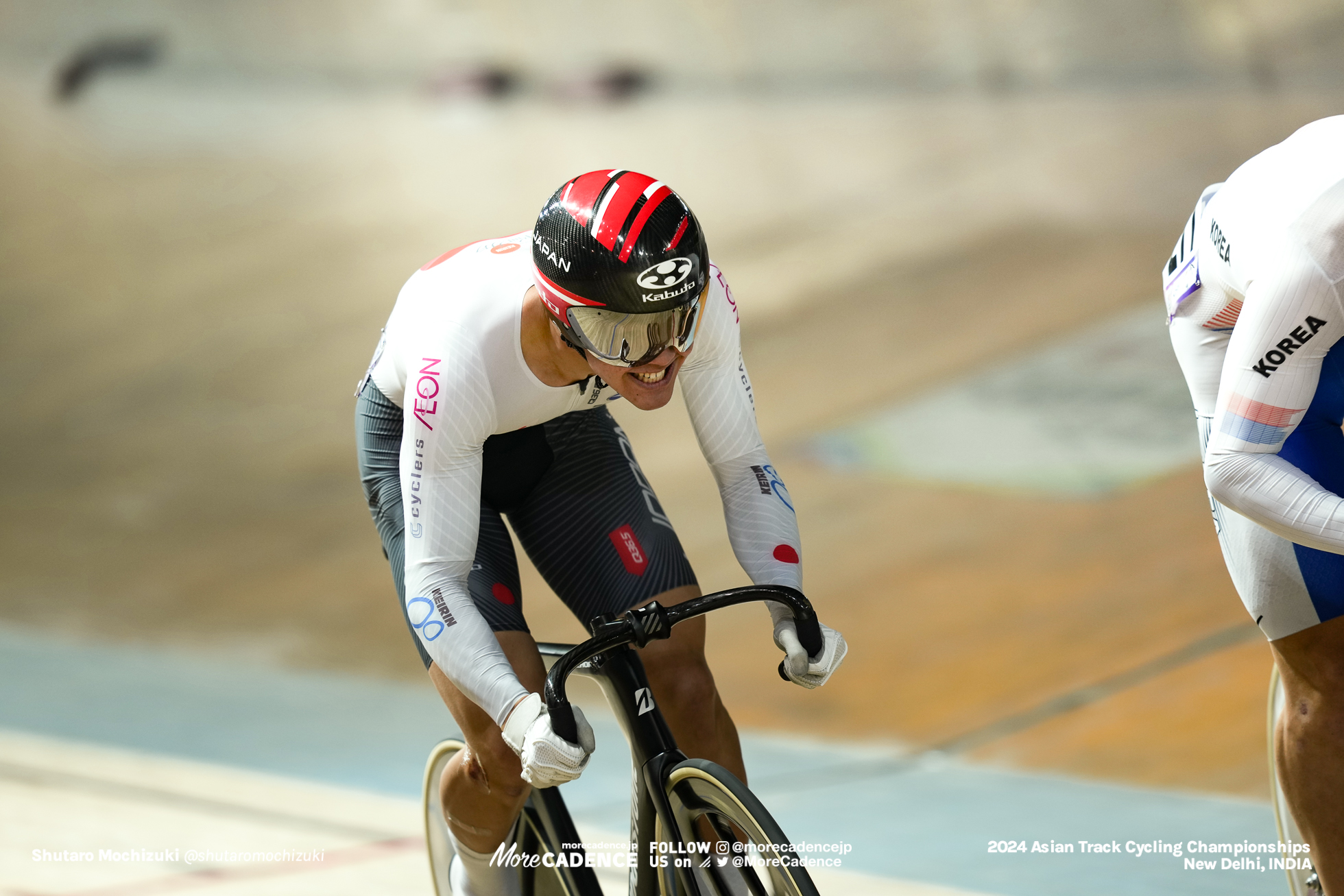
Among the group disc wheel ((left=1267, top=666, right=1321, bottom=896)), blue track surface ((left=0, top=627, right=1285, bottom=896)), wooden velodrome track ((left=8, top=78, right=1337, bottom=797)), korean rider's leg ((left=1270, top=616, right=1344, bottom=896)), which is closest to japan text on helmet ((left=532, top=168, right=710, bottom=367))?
korean rider's leg ((left=1270, top=616, right=1344, bottom=896))

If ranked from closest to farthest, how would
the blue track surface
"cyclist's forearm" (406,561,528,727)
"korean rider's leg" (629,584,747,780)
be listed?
1. "cyclist's forearm" (406,561,528,727)
2. "korean rider's leg" (629,584,747,780)
3. the blue track surface

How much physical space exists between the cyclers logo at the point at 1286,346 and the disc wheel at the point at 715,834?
97 cm

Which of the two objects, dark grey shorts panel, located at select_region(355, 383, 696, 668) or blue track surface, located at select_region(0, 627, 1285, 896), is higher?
dark grey shorts panel, located at select_region(355, 383, 696, 668)

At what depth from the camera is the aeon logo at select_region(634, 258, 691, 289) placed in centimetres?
207

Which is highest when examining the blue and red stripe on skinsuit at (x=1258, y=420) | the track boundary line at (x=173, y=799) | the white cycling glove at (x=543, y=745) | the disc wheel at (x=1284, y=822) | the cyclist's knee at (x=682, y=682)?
the blue and red stripe on skinsuit at (x=1258, y=420)

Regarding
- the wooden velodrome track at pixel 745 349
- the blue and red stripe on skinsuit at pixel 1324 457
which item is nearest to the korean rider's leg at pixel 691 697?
the blue and red stripe on skinsuit at pixel 1324 457

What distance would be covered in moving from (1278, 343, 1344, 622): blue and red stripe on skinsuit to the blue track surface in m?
1.21

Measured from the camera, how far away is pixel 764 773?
424cm

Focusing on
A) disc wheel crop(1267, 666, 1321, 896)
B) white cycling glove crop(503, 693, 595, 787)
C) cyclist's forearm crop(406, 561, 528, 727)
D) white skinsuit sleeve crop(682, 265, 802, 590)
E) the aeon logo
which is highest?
the aeon logo

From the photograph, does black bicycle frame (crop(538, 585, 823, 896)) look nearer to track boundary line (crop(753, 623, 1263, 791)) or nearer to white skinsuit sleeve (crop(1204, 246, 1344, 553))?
white skinsuit sleeve (crop(1204, 246, 1344, 553))

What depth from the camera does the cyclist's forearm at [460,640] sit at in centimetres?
220

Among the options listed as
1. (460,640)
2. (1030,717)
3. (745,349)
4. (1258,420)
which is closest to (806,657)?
(460,640)

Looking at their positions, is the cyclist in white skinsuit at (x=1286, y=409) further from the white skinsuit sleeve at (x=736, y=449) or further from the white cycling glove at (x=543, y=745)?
the white cycling glove at (x=543, y=745)

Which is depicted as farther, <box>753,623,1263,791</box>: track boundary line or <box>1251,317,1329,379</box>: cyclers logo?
<box>753,623,1263,791</box>: track boundary line
